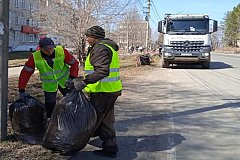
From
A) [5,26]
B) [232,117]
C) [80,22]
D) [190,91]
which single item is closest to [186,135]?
[232,117]

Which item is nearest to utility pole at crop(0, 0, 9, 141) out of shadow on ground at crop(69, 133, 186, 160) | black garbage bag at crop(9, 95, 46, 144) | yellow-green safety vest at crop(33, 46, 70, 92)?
black garbage bag at crop(9, 95, 46, 144)

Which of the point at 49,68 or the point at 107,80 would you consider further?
the point at 49,68

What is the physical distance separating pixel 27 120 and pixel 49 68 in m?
0.83

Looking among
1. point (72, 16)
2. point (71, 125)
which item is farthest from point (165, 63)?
point (71, 125)

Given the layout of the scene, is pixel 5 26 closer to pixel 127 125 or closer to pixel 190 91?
pixel 127 125

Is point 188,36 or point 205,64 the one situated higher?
point 188,36

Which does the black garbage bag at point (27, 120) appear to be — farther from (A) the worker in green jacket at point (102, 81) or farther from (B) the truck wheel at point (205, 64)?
(B) the truck wheel at point (205, 64)

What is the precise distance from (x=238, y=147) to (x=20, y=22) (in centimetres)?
6003

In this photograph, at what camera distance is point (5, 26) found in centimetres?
509

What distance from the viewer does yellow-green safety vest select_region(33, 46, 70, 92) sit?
17.4ft

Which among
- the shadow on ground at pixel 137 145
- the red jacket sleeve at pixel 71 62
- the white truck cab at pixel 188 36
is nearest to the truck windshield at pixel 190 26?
the white truck cab at pixel 188 36

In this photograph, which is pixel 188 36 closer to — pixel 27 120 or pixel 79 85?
pixel 27 120

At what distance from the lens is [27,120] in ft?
16.8

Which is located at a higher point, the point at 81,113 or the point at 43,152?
the point at 81,113
